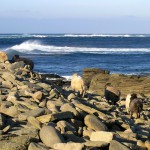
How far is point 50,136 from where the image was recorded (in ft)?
22.9

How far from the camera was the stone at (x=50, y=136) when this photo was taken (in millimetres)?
6871

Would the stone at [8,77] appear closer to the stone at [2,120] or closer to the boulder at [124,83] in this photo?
the stone at [2,120]

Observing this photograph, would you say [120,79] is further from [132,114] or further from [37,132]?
[37,132]

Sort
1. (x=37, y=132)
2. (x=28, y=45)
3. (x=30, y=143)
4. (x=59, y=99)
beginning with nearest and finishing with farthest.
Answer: (x=30, y=143)
(x=37, y=132)
(x=59, y=99)
(x=28, y=45)

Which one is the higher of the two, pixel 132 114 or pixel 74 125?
pixel 74 125

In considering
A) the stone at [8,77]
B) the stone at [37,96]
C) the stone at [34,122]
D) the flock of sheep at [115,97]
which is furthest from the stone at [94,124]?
the flock of sheep at [115,97]

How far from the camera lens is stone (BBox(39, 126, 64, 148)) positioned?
22.5 feet

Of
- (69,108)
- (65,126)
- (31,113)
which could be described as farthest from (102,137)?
(69,108)

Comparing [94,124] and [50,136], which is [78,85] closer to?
[94,124]

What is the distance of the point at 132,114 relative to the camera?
14.0m

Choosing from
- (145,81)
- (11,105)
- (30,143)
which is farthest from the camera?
(145,81)

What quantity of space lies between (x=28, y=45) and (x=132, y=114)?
68591mm

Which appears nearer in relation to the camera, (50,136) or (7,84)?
(50,136)

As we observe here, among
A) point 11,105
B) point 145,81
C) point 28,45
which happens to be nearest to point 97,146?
point 11,105
